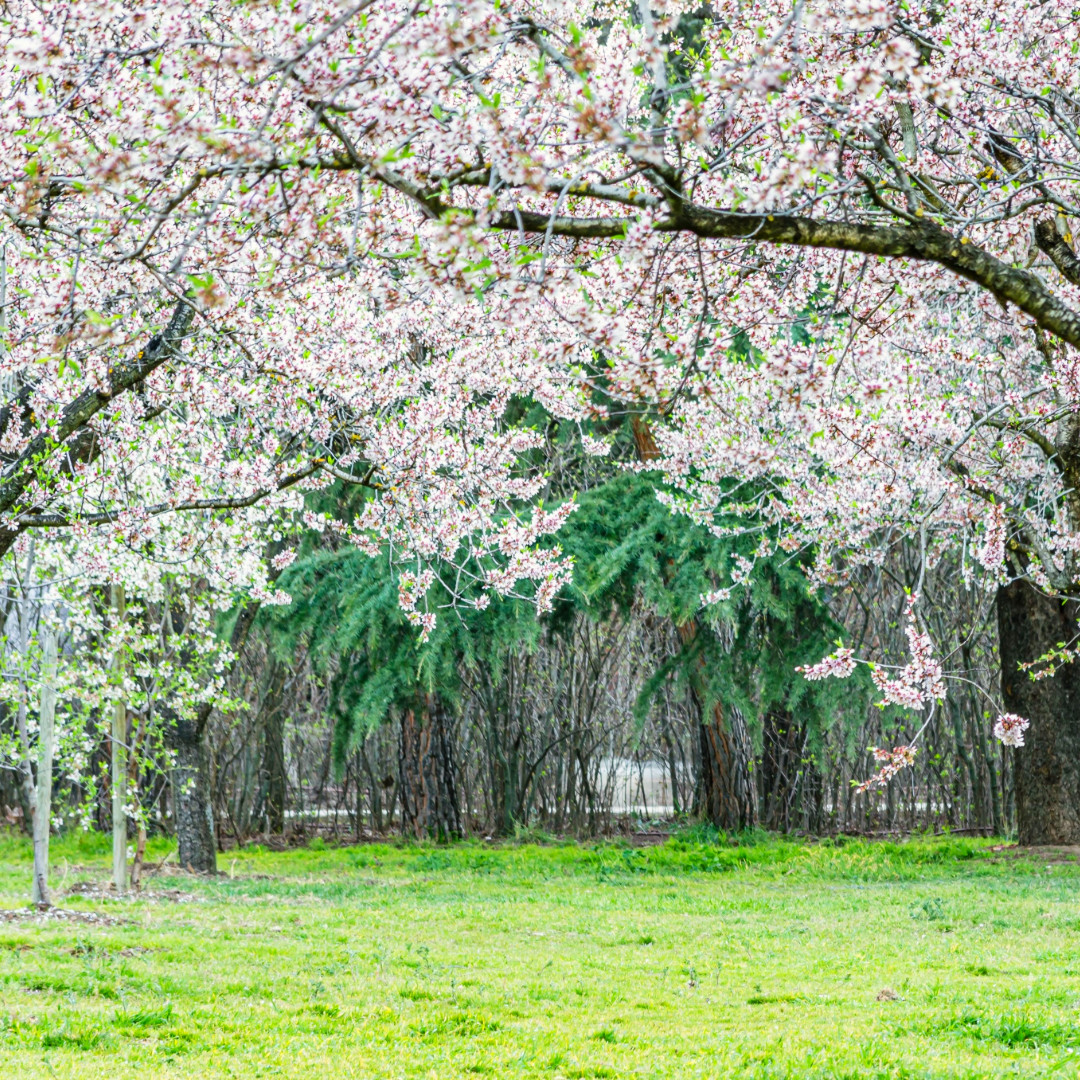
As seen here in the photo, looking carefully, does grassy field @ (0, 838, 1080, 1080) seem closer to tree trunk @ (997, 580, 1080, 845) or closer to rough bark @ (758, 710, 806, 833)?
tree trunk @ (997, 580, 1080, 845)

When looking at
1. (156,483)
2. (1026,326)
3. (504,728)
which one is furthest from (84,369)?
(504,728)

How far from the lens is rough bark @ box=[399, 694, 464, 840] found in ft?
46.4

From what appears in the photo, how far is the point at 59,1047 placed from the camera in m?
4.71

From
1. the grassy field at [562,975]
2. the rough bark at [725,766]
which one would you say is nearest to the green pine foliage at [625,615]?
A: the rough bark at [725,766]

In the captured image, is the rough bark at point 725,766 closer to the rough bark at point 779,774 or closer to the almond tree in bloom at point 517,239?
the rough bark at point 779,774

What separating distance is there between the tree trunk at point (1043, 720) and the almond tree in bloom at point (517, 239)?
63.5 inches

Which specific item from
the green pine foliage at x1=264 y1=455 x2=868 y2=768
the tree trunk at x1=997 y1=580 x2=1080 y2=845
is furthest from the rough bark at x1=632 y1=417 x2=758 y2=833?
the tree trunk at x1=997 y1=580 x2=1080 y2=845

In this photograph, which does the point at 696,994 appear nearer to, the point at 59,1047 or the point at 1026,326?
the point at 59,1047

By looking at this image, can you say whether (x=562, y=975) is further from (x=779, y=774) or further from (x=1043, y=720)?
(x=779, y=774)

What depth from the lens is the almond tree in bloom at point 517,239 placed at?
3.23m

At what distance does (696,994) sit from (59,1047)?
2.91 m

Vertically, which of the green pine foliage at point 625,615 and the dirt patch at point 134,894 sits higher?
the green pine foliage at point 625,615

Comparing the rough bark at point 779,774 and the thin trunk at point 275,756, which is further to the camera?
the thin trunk at point 275,756

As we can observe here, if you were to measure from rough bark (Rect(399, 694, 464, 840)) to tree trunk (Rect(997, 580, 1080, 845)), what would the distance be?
Answer: 6.10 m
